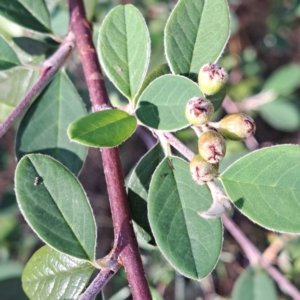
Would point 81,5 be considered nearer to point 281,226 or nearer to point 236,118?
A: point 236,118

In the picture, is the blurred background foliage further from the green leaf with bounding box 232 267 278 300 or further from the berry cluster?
the berry cluster

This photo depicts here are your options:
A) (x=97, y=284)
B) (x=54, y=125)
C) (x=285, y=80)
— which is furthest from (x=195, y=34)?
(x=285, y=80)

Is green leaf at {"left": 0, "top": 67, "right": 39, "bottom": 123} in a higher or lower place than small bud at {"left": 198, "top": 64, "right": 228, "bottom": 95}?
lower

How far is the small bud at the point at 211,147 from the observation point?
2.77 ft

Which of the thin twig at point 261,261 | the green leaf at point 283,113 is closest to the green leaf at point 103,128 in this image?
the thin twig at point 261,261

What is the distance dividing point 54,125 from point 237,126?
624 mm

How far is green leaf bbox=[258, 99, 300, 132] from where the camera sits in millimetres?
2855

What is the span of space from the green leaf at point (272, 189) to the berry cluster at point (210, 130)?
8cm

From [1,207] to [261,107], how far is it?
68.0 inches

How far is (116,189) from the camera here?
3.23ft

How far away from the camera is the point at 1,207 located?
2410mm

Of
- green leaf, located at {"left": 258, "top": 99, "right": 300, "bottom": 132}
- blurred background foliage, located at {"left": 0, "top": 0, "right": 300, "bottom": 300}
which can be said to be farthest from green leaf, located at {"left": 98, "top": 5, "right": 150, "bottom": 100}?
green leaf, located at {"left": 258, "top": 99, "right": 300, "bottom": 132}

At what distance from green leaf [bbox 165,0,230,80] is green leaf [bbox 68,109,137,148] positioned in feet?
0.59

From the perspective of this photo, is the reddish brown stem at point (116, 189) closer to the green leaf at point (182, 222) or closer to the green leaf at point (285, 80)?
the green leaf at point (182, 222)
